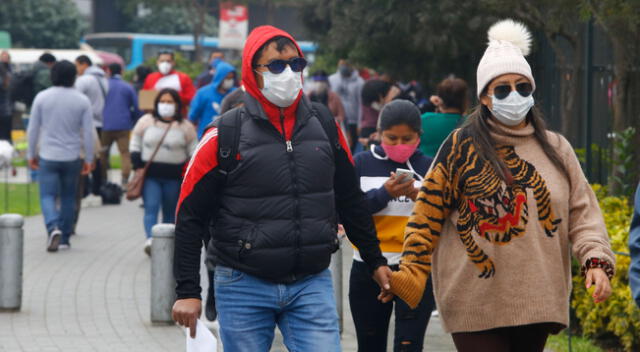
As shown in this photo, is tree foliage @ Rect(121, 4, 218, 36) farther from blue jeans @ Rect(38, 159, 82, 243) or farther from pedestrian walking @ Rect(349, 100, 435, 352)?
pedestrian walking @ Rect(349, 100, 435, 352)

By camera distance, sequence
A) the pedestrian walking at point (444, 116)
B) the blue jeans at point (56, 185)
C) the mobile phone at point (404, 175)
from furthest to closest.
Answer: the blue jeans at point (56, 185) → the pedestrian walking at point (444, 116) → the mobile phone at point (404, 175)

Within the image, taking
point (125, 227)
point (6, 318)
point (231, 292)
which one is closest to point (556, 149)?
point (231, 292)

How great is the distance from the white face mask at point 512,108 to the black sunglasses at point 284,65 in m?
0.75

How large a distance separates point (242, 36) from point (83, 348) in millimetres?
19755

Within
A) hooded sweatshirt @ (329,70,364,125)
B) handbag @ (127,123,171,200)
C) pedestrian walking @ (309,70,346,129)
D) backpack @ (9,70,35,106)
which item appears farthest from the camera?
backpack @ (9,70,35,106)

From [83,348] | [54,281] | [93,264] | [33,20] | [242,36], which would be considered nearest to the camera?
[83,348]

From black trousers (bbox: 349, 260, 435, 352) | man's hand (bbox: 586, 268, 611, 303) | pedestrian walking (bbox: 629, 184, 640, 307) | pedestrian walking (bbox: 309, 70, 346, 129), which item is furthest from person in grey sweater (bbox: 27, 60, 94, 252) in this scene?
pedestrian walking (bbox: 629, 184, 640, 307)

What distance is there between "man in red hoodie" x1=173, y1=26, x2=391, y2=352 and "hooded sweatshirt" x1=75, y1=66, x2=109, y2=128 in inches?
501

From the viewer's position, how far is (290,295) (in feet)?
15.5

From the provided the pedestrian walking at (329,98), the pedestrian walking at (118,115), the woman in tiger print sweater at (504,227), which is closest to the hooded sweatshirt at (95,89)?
the pedestrian walking at (118,115)

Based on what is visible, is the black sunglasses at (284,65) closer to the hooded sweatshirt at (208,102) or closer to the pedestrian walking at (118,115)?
the hooded sweatshirt at (208,102)

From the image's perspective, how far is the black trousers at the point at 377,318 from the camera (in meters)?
5.95

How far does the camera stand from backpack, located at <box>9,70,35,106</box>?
21656mm

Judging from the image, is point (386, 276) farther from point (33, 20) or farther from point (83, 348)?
point (33, 20)
